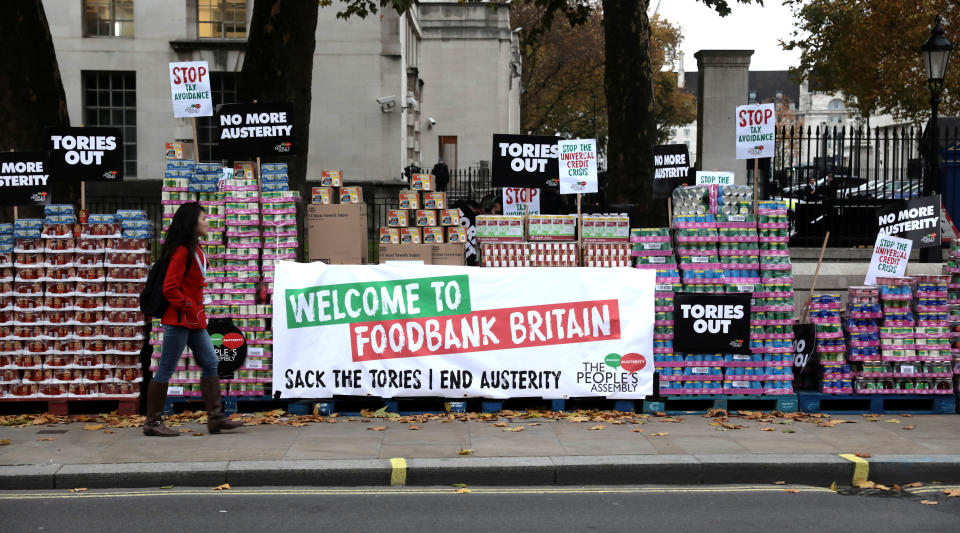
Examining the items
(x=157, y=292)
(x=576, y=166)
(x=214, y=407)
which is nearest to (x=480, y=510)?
(x=214, y=407)

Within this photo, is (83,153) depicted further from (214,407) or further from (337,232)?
(214,407)

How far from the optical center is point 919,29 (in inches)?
1212

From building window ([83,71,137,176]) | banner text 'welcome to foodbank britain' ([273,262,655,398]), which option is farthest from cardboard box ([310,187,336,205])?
building window ([83,71,137,176])

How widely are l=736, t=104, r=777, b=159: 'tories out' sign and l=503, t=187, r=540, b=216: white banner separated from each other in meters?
3.39

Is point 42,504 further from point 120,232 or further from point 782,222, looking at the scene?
point 782,222

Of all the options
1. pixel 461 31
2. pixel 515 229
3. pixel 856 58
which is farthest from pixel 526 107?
pixel 515 229

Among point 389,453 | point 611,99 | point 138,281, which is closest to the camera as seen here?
point 389,453

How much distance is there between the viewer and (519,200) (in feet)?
46.7

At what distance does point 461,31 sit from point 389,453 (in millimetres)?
40509

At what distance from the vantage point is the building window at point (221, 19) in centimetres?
2838

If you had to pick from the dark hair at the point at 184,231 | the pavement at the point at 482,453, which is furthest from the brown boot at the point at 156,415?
the dark hair at the point at 184,231

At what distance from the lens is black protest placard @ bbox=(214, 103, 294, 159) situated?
10430 mm

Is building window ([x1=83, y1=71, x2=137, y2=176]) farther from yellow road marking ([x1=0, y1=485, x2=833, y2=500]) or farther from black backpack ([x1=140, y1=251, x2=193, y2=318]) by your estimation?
yellow road marking ([x1=0, y1=485, x2=833, y2=500])

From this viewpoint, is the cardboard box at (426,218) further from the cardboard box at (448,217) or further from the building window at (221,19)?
the building window at (221,19)
